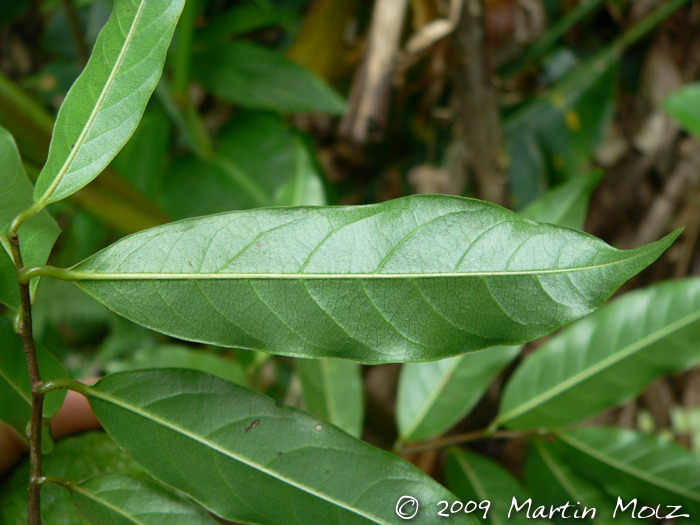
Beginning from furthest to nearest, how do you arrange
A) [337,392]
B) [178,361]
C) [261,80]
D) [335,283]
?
[261,80], [178,361], [337,392], [335,283]

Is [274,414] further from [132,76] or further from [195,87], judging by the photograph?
[195,87]

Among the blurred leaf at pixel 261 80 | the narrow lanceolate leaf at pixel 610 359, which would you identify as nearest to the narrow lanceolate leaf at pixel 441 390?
the narrow lanceolate leaf at pixel 610 359

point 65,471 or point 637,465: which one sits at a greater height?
point 65,471

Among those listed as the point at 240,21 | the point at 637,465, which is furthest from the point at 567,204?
the point at 240,21

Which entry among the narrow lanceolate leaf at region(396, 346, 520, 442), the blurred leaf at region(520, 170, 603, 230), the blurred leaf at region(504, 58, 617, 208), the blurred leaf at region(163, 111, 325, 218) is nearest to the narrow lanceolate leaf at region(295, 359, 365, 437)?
the narrow lanceolate leaf at region(396, 346, 520, 442)

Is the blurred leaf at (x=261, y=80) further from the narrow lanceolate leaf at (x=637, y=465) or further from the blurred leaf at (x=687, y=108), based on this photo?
the narrow lanceolate leaf at (x=637, y=465)

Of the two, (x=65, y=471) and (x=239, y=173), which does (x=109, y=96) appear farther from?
(x=239, y=173)

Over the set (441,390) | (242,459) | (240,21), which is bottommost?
(441,390)

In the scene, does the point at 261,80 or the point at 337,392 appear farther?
the point at 261,80
